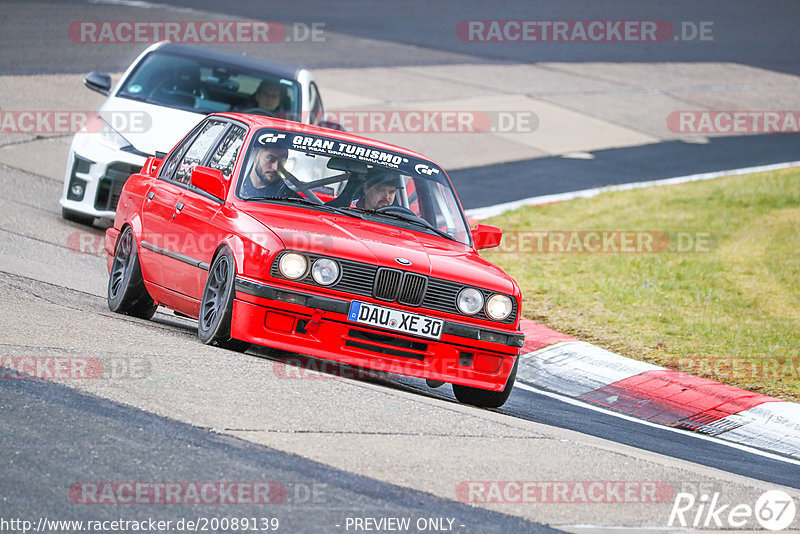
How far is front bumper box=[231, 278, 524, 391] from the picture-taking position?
694 cm

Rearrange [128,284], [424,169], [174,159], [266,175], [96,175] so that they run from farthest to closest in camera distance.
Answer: [96,175] → [174,159] → [128,284] → [424,169] → [266,175]

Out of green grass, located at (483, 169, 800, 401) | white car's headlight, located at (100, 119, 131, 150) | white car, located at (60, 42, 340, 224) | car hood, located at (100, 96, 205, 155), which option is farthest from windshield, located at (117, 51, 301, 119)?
green grass, located at (483, 169, 800, 401)

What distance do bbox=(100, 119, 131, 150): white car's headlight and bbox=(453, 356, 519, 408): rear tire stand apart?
5.41 meters

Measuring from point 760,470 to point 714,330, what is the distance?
3.61 meters

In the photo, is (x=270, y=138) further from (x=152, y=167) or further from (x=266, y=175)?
(x=152, y=167)

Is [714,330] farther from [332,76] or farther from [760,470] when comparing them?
[332,76]

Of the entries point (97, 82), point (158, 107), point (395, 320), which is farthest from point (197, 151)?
point (97, 82)

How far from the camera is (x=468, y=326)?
718 cm

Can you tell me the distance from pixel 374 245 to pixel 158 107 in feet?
19.4

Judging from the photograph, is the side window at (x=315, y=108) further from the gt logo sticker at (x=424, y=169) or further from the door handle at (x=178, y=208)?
the door handle at (x=178, y=208)

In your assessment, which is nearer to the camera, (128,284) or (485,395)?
(485,395)

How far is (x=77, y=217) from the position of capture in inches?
484

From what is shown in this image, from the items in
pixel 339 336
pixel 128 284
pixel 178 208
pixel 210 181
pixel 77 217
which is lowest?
pixel 77 217

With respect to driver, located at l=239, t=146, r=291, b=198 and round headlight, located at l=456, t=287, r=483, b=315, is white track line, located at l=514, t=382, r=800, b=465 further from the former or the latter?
driver, located at l=239, t=146, r=291, b=198
